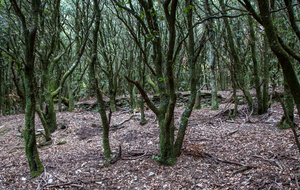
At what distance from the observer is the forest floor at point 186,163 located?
345cm

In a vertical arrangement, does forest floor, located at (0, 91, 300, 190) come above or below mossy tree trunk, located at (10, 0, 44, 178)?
below

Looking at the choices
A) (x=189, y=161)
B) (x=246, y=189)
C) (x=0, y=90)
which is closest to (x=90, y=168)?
(x=189, y=161)

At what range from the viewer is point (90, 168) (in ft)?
15.0

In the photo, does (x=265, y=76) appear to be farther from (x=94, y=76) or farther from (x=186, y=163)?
(x=94, y=76)

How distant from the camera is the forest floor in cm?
345

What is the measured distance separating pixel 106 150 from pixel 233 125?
4.71 metres

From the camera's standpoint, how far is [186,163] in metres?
4.26

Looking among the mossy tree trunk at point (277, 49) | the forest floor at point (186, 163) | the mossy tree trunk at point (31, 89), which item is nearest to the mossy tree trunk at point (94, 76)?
the forest floor at point (186, 163)

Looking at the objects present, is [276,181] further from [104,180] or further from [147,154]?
[104,180]

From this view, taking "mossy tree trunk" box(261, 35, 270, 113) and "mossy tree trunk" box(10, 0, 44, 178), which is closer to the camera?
"mossy tree trunk" box(10, 0, 44, 178)

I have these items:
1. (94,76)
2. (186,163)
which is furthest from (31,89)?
(186,163)

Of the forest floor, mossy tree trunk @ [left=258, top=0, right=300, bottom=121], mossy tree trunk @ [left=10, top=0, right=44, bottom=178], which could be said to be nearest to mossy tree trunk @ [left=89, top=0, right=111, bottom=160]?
the forest floor

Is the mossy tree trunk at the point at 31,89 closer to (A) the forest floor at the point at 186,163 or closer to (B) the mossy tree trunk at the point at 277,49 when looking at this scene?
(A) the forest floor at the point at 186,163

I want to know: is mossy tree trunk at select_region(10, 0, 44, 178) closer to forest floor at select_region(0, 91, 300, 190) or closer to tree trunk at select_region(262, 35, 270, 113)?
forest floor at select_region(0, 91, 300, 190)
